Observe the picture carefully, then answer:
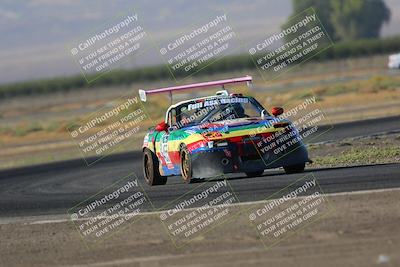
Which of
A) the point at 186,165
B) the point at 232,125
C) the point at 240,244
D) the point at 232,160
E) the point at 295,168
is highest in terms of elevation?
the point at 232,125

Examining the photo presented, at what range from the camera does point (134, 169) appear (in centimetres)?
2361

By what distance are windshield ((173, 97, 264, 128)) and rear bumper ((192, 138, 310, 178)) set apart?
51.3 inches

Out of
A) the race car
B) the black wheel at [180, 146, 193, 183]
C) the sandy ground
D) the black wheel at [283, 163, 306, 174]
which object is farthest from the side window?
the sandy ground

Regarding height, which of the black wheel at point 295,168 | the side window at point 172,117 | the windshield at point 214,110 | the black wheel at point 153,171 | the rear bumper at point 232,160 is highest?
the side window at point 172,117

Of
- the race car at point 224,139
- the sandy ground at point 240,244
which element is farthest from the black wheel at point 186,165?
the sandy ground at point 240,244

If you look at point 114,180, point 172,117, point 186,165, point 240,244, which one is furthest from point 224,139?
point 114,180

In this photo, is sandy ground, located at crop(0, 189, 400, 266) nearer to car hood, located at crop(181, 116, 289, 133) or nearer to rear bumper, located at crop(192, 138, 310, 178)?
rear bumper, located at crop(192, 138, 310, 178)

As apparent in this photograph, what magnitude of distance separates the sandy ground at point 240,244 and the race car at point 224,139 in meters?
2.88

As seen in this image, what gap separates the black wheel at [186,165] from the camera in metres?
16.2

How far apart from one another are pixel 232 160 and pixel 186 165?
1003mm

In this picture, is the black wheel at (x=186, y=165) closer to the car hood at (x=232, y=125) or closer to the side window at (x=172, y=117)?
the car hood at (x=232, y=125)

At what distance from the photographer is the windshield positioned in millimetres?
17188

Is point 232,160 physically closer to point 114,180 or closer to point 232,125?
point 232,125

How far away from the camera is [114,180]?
2089cm
